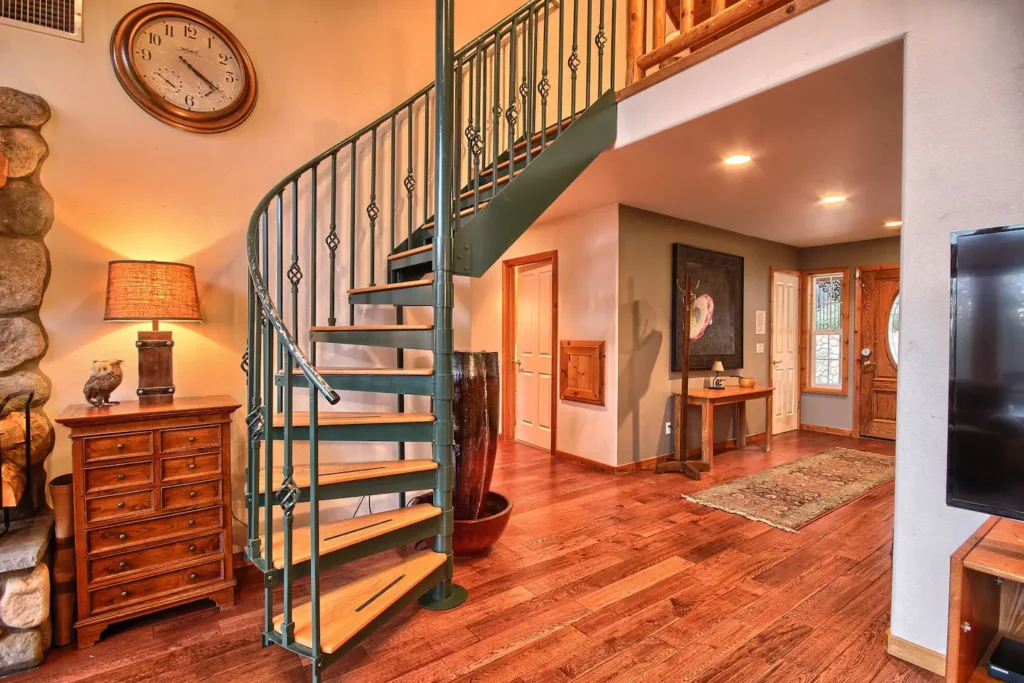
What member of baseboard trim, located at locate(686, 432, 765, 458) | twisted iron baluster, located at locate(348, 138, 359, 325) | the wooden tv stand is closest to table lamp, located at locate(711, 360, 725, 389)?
baseboard trim, located at locate(686, 432, 765, 458)

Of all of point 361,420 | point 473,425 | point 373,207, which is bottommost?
point 473,425

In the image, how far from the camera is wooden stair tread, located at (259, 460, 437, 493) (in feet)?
6.32

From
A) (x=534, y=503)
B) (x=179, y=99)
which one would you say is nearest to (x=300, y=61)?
(x=179, y=99)

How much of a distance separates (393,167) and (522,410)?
3.24 m

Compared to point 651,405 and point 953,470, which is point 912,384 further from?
point 651,405

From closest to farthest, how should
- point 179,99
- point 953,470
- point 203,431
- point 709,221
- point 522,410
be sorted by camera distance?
point 953,470, point 203,431, point 179,99, point 709,221, point 522,410

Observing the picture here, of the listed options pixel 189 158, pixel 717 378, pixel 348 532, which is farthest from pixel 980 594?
pixel 189 158

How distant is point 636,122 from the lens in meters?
2.77

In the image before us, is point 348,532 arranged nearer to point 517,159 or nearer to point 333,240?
point 333,240

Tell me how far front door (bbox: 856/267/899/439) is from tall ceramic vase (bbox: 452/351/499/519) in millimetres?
5123

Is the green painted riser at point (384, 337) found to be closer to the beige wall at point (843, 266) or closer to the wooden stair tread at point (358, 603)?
the wooden stair tread at point (358, 603)

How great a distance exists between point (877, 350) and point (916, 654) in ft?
15.7

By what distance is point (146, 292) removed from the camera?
2.07 meters

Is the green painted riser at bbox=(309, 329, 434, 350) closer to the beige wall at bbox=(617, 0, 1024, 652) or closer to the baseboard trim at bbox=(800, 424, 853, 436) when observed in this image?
the beige wall at bbox=(617, 0, 1024, 652)
